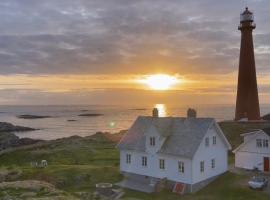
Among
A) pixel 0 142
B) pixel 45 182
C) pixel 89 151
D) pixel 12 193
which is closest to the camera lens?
pixel 12 193

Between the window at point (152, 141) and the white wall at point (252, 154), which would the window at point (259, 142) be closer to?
the white wall at point (252, 154)

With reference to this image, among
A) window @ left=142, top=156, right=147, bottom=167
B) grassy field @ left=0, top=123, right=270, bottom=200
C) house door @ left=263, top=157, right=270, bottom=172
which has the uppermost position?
window @ left=142, top=156, right=147, bottom=167

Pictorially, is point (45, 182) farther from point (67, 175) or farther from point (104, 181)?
point (104, 181)

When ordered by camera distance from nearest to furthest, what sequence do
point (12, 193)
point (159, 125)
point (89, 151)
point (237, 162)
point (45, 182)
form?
point (12, 193), point (45, 182), point (159, 125), point (237, 162), point (89, 151)

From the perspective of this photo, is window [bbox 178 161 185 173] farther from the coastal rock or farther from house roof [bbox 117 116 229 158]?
the coastal rock

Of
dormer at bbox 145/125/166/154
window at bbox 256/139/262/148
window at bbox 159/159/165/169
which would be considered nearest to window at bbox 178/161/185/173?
window at bbox 159/159/165/169

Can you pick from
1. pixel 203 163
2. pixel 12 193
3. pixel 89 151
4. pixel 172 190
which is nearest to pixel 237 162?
pixel 203 163
